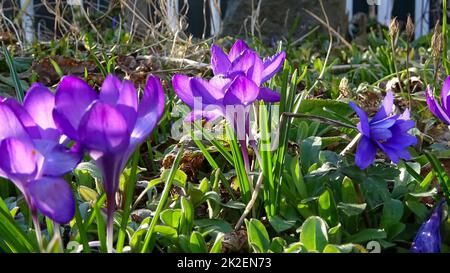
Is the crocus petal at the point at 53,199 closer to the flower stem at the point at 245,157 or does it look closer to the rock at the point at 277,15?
the flower stem at the point at 245,157

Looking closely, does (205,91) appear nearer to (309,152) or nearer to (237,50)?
(237,50)

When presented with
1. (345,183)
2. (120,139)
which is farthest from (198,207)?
(120,139)

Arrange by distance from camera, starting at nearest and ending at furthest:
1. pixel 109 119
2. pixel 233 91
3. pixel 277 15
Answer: pixel 109 119, pixel 233 91, pixel 277 15

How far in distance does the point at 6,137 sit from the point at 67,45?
227cm

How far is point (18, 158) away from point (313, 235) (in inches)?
16.3

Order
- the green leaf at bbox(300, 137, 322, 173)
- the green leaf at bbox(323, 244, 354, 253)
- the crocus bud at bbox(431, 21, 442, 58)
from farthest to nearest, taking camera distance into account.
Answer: the crocus bud at bbox(431, 21, 442, 58) < the green leaf at bbox(300, 137, 322, 173) < the green leaf at bbox(323, 244, 354, 253)

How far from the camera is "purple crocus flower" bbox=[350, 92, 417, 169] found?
905 mm

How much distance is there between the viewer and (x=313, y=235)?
92cm

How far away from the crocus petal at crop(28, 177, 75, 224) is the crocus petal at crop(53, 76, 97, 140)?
0.19 feet

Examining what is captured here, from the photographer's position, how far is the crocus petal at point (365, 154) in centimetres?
90

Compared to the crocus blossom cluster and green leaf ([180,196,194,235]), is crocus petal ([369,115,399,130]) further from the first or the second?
green leaf ([180,196,194,235])

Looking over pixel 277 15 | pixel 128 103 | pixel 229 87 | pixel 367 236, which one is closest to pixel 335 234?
pixel 367 236

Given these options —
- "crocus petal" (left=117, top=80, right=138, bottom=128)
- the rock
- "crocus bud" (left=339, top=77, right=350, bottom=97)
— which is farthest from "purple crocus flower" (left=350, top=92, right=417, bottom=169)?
the rock

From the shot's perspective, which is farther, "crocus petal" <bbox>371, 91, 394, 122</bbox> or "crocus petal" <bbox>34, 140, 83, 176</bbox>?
"crocus petal" <bbox>371, 91, 394, 122</bbox>
